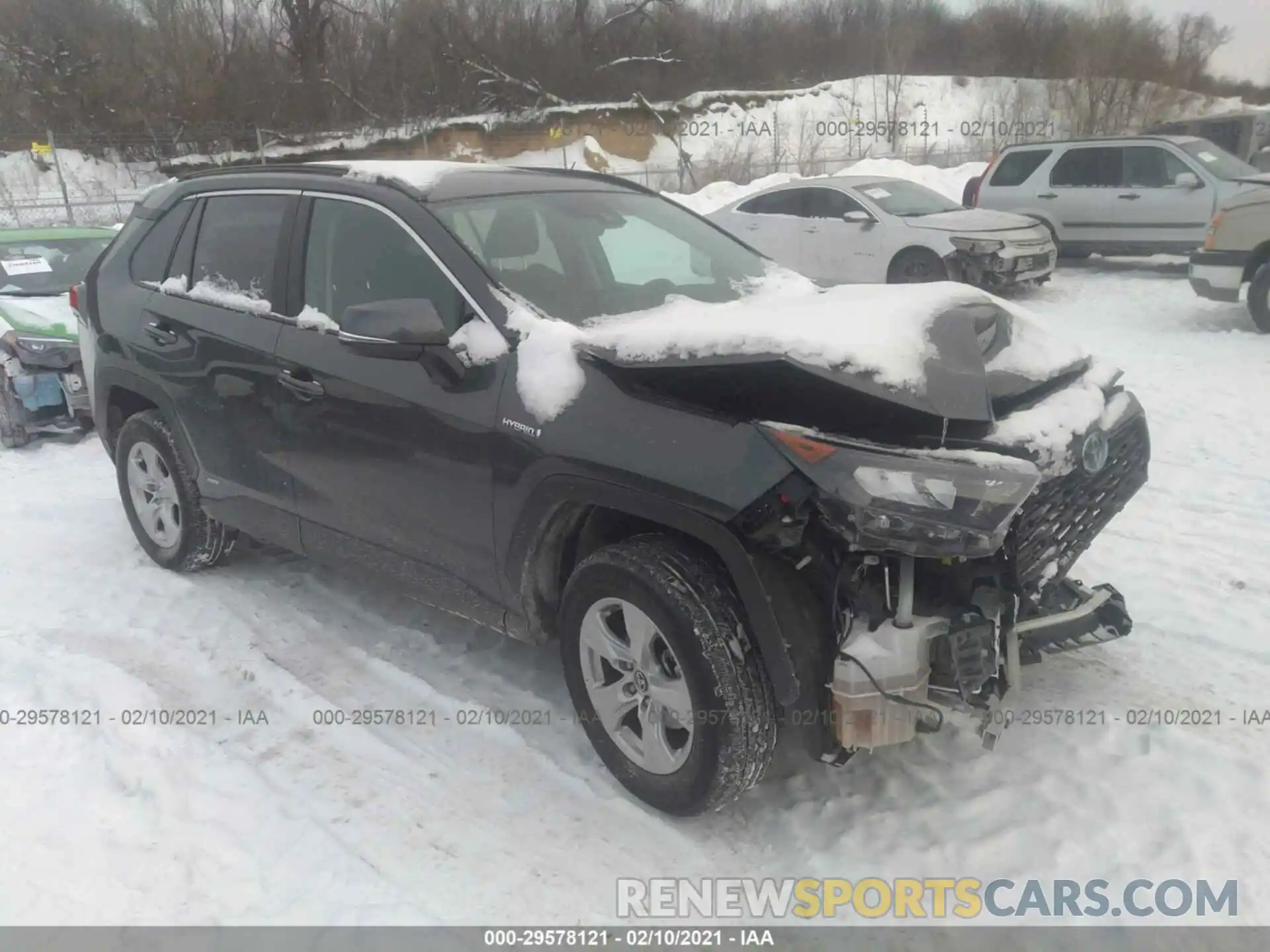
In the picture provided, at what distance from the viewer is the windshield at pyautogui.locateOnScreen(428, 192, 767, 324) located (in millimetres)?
3299

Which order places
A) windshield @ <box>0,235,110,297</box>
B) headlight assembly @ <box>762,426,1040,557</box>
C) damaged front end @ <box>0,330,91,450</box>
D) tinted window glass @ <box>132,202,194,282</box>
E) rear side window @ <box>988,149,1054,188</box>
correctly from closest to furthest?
headlight assembly @ <box>762,426,1040,557</box> → tinted window glass @ <box>132,202,194,282</box> → damaged front end @ <box>0,330,91,450</box> → windshield @ <box>0,235,110,297</box> → rear side window @ <box>988,149,1054,188</box>

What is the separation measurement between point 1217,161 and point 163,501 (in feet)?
41.2

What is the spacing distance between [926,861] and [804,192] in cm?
989

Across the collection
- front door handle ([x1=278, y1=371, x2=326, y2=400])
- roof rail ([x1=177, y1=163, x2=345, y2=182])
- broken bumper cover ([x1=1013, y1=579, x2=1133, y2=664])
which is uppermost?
roof rail ([x1=177, y1=163, x2=345, y2=182])

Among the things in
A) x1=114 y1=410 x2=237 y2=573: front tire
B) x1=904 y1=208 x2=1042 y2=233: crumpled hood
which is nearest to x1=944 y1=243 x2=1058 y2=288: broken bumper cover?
x1=904 y1=208 x2=1042 y2=233: crumpled hood

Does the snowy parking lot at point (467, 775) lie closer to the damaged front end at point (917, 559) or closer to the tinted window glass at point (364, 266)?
the damaged front end at point (917, 559)

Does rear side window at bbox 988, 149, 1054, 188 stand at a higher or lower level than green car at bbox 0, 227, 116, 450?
higher

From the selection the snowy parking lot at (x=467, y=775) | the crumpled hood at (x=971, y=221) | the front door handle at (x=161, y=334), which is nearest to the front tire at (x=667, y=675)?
the snowy parking lot at (x=467, y=775)

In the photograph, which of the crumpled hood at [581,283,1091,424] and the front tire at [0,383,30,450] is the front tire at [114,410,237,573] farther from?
the front tire at [0,383,30,450]

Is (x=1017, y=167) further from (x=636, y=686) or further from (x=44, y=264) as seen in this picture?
(x=636, y=686)

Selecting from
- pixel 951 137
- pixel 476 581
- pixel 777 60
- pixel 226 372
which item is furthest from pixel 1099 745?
pixel 777 60

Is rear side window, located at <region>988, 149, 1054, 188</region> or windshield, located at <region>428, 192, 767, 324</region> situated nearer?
windshield, located at <region>428, 192, 767, 324</region>

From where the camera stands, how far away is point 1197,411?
6.33 m

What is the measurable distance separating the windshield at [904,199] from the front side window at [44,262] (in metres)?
8.06
